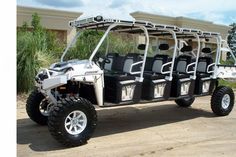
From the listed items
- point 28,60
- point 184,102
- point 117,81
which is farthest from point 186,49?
point 28,60

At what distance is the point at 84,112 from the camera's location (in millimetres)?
6363

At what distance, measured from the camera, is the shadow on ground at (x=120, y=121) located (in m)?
6.65

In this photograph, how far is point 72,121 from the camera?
6.32 meters

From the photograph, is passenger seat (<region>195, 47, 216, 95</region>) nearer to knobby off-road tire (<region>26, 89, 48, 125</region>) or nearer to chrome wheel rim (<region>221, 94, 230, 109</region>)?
chrome wheel rim (<region>221, 94, 230, 109</region>)

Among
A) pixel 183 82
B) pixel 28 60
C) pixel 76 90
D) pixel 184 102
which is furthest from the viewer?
pixel 28 60

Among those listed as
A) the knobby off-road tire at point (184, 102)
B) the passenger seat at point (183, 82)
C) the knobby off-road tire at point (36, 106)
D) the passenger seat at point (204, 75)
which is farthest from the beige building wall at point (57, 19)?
the knobby off-road tire at point (36, 106)

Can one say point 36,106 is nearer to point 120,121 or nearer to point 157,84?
point 120,121

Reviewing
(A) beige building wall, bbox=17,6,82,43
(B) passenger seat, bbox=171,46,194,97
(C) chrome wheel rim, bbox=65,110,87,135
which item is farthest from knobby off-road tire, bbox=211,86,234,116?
(A) beige building wall, bbox=17,6,82,43

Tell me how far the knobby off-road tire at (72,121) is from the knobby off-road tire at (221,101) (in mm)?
4012

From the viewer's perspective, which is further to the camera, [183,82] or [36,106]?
[183,82]

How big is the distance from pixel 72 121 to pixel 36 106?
1.64 meters

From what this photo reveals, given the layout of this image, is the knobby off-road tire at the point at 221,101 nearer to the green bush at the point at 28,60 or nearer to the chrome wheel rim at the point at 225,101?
the chrome wheel rim at the point at 225,101
